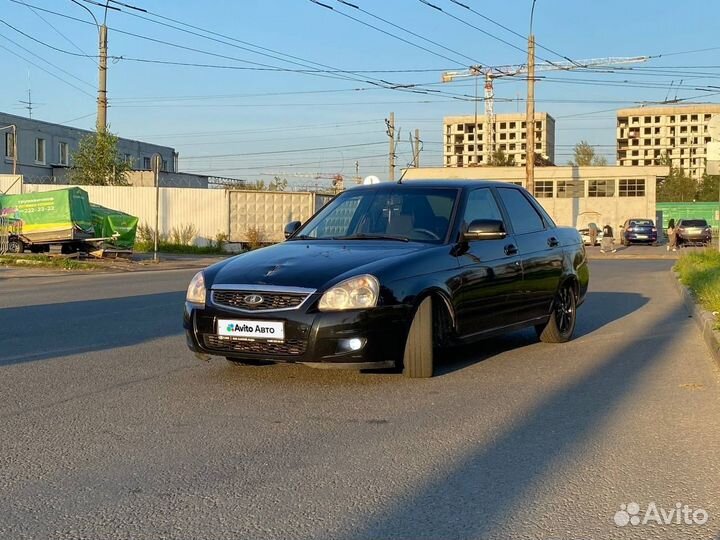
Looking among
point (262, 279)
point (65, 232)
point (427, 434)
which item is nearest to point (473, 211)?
point (262, 279)

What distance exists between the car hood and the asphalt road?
0.81 meters

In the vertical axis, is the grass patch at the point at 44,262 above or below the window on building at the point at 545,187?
below

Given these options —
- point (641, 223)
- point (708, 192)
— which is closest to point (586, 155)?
point (708, 192)

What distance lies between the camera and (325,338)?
19.4ft

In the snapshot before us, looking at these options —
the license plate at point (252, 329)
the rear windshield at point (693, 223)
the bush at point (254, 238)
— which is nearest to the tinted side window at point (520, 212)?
the license plate at point (252, 329)

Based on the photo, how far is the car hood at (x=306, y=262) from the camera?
6094 mm

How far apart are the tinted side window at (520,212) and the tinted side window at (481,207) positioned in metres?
0.23

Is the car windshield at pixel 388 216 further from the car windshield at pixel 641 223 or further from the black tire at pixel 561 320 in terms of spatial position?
the car windshield at pixel 641 223

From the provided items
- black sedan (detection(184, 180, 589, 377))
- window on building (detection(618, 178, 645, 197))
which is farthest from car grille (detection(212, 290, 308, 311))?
window on building (detection(618, 178, 645, 197))

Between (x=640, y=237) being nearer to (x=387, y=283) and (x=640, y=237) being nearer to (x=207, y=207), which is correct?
(x=207, y=207)

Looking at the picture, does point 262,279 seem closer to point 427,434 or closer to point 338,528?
point 427,434

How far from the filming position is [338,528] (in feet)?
11.7

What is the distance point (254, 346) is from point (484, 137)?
158 meters

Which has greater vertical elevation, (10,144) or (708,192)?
(10,144)
